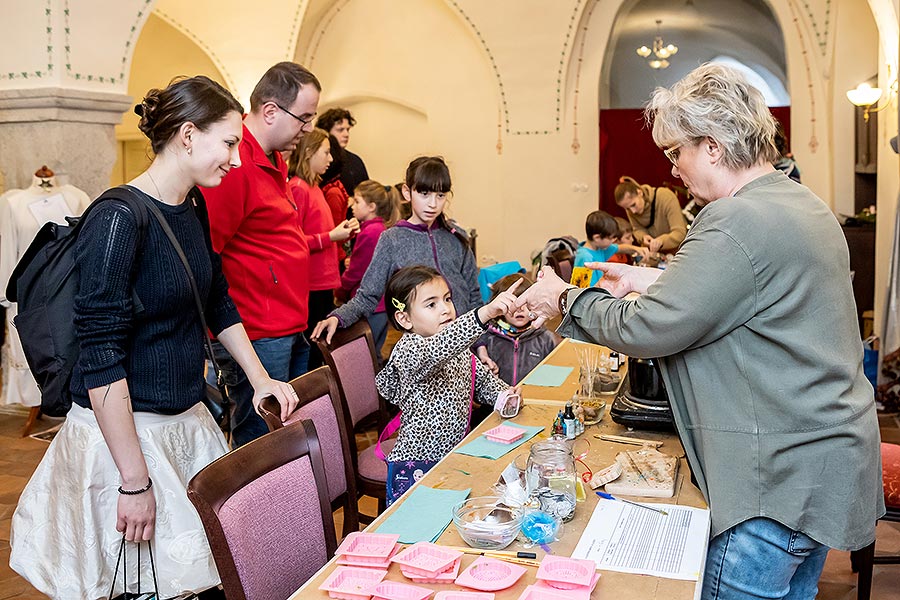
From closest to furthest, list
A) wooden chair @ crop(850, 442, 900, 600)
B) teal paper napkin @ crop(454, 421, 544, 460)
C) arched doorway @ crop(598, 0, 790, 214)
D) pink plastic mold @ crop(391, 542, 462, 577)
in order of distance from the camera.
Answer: pink plastic mold @ crop(391, 542, 462, 577) → teal paper napkin @ crop(454, 421, 544, 460) → wooden chair @ crop(850, 442, 900, 600) → arched doorway @ crop(598, 0, 790, 214)

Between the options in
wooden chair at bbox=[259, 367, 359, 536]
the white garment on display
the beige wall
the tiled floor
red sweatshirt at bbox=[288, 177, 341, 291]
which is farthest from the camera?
the beige wall

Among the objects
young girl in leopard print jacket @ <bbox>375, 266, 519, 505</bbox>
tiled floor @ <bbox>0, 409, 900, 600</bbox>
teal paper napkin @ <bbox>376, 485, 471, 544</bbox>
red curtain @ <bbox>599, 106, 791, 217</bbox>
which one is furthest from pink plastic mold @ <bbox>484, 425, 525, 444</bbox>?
red curtain @ <bbox>599, 106, 791, 217</bbox>

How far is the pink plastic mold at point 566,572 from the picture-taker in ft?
5.60

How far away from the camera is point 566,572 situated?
1.75 m

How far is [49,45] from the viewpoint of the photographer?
5.48 meters

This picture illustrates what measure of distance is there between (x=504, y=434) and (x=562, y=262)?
4148 millimetres

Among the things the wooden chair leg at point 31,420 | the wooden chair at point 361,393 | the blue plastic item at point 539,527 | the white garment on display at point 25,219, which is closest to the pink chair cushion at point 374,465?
the wooden chair at point 361,393

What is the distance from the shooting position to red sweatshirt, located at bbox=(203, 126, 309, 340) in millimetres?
3096

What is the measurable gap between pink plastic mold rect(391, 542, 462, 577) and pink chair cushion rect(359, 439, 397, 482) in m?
1.49

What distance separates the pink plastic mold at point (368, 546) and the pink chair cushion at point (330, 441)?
88 centimetres

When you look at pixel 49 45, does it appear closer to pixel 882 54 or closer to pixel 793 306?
pixel 793 306

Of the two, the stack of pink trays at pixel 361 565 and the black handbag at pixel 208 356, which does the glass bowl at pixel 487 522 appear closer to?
the stack of pink trays at pixel 361 565

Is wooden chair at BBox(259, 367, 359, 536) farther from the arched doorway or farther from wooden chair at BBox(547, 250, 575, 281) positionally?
the arched doorway

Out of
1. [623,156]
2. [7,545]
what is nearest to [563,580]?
[7,545]
